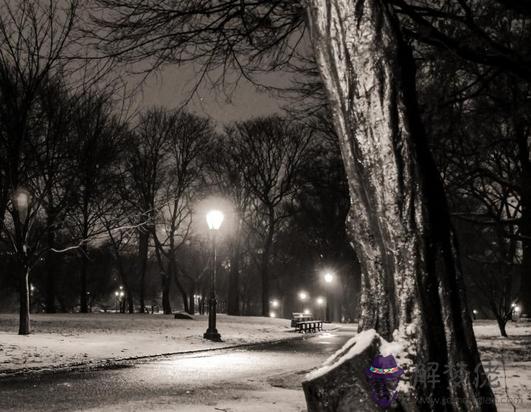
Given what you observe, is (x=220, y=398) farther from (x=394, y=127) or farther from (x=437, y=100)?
(x=437, y=100)

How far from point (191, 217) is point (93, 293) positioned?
2295cm

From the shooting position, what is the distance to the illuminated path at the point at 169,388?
18.9 ft

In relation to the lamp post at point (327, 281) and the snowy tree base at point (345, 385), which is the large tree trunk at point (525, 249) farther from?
the snowy tree base at point (345, 385)

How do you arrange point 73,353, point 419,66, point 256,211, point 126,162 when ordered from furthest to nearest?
point 256,211 < point 126,162 < point 73,353 < point 419,66

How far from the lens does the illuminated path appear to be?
5750 mm

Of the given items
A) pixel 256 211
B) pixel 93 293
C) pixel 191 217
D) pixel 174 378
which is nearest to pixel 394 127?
pixel 174 378

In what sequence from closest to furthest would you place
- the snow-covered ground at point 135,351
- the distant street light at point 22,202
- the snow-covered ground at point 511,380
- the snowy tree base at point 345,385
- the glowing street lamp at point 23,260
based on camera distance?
the snowy tree base at point 345,385, the snow-covered ground at point 511,380, the snow-covered ground at point 135,351, the distant street light at point 22,202, the glowing street lamp at point 23,260

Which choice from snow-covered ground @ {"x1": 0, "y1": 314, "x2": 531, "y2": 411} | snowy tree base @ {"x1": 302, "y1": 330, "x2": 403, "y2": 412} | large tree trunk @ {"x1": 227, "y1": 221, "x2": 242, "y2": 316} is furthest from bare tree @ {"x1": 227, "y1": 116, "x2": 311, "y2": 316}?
snowy tree base @ {"x1": 302, "y1": 330, "x2": 403, "y2": 412}

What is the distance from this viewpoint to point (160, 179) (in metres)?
33.2

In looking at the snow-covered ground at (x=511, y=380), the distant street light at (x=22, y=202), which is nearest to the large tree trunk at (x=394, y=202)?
the snow-covered ground at (x=511, y=380)

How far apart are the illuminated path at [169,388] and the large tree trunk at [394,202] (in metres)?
2.73

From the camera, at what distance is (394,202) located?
3240mm

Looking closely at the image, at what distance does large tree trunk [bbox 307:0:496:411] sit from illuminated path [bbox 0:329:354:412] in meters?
2.73

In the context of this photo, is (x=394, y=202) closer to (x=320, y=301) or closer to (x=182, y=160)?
(x=182, y=160)
